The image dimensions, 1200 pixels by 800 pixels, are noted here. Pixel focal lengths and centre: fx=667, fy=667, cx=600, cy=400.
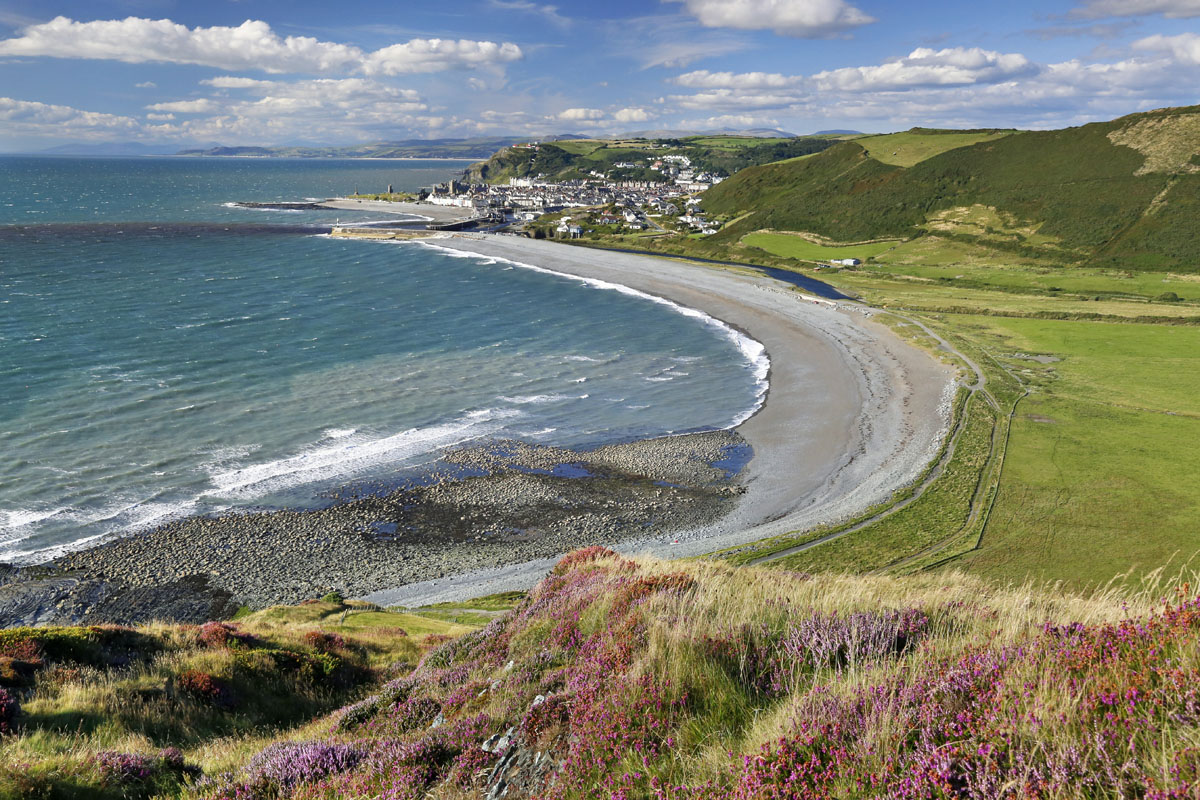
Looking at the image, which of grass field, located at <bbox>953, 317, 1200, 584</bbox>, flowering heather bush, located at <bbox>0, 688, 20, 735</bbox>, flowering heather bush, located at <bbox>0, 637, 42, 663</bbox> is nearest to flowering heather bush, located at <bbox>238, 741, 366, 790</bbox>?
flowering heather bush, located at <bbox>0, 688, 20, 735</bbox>

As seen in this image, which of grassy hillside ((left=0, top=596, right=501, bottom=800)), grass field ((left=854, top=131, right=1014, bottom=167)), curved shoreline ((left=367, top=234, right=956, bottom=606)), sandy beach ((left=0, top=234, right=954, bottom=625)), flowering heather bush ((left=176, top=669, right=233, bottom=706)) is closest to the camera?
grassy hillside ((left=0, top=596, right=501, bottom=800))

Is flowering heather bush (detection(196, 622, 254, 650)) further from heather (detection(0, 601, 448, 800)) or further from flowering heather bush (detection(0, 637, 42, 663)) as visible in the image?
flowering heather bush (detection(0, 637, 42, 663))

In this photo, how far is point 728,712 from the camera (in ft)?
20.6

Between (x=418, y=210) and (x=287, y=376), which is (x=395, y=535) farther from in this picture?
(x=418, y=210)

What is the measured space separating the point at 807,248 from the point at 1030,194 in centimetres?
4414

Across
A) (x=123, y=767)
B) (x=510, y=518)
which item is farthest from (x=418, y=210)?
(x=123, y=767)

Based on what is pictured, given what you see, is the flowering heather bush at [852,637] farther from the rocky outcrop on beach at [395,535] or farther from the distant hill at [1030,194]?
the distant hill at [1030,194]

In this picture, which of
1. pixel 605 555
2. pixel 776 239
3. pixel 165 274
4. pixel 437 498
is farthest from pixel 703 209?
pixel 605 555

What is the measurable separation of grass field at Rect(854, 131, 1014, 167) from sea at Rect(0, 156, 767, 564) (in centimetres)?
11276

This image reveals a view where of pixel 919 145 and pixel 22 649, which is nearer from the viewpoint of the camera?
pixel 22 649

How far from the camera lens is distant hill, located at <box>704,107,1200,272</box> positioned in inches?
4419

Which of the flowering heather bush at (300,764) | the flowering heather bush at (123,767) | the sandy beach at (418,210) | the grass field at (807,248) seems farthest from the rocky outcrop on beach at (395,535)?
the sandy beach at (418,210)

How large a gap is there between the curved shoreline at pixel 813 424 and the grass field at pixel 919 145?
99330 mm

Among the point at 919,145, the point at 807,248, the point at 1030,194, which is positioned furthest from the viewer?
the point at 919,145
